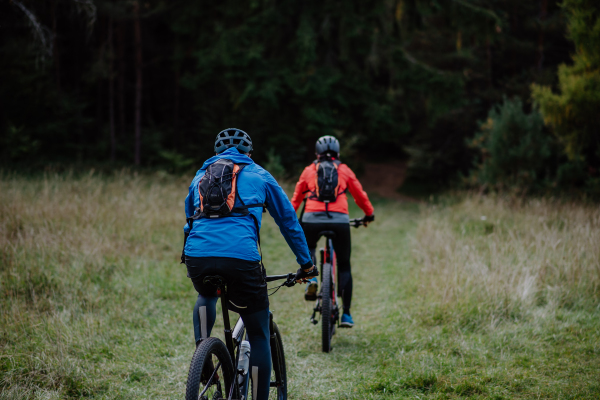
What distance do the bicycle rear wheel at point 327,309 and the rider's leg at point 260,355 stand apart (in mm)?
1776

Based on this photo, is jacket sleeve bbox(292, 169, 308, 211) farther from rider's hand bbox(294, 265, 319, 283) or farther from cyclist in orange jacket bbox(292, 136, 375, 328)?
rider's hand bbox(294, 265, 319, 283)

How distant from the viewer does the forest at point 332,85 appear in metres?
15.6

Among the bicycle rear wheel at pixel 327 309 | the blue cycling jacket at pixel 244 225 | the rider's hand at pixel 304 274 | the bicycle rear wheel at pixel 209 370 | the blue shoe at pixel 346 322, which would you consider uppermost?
the blue cycling jacket at pixel 244 225

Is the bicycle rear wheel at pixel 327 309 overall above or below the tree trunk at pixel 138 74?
below

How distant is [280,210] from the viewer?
2730 millimetres

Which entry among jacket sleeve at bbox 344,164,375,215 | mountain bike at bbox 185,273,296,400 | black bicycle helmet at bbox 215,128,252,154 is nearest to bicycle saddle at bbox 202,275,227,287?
mountain bike at bbox 185,273,296,400

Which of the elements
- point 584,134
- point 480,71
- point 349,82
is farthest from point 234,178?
point 480,71

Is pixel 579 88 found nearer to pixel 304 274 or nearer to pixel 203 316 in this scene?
pixel 304 274

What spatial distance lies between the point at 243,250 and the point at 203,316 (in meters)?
0.63

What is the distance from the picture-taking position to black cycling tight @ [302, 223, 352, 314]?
4863 millimetres

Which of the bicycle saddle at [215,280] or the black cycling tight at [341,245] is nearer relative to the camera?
the bicycle saddle at [215,280]

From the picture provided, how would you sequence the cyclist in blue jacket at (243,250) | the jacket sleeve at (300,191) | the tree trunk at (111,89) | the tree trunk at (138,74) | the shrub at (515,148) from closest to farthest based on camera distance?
1. the cyclist in blue jacket at (243,250)
2. the jacket sleeve at (300,191)
3. the shrub at (515,148)
4. the tree trunk at (138,74)
5. the tree trunk at (111,89)

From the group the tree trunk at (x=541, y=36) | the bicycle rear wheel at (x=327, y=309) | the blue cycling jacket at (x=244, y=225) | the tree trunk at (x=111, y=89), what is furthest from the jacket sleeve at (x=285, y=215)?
the tree trunk at (x=541, y=36)

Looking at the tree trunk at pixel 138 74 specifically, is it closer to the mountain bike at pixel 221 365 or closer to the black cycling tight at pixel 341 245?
the black cycling tight at pixel 341 245
